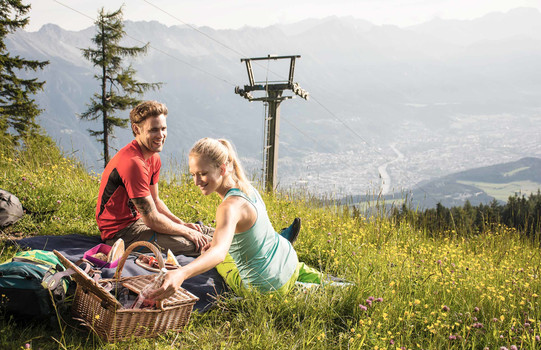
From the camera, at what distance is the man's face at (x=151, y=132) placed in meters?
4.25

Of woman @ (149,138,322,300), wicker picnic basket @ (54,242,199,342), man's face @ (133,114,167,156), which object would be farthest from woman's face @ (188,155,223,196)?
man's face @ (133,114,167,156)

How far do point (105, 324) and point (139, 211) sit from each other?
1516mm

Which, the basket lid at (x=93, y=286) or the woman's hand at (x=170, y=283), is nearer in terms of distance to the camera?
the woman's hand at (x=170, y=283)

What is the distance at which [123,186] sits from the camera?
4406 millimetres

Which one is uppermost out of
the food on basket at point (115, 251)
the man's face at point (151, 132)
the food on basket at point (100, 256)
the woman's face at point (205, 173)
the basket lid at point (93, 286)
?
the man's face at point (151, 132)

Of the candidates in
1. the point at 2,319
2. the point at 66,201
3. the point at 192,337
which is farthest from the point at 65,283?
the point at 66,201

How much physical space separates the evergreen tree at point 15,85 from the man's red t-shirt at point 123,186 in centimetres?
2178

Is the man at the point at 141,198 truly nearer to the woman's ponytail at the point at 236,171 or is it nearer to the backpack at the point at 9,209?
the woman's ponytail at the point at 236,171

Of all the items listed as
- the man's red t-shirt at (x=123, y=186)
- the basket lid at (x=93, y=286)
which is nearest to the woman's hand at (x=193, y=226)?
the man's red t-shirt at (x=123, y=186)

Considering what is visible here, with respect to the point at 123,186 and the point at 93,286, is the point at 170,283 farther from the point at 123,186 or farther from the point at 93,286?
the point at 123,186

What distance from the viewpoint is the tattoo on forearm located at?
425cm

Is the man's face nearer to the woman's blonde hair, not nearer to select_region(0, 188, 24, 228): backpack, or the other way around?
the woman's blonde hair

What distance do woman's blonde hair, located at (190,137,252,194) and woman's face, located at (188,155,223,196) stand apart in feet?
0.09

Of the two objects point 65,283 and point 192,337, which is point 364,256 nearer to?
point 192,337
